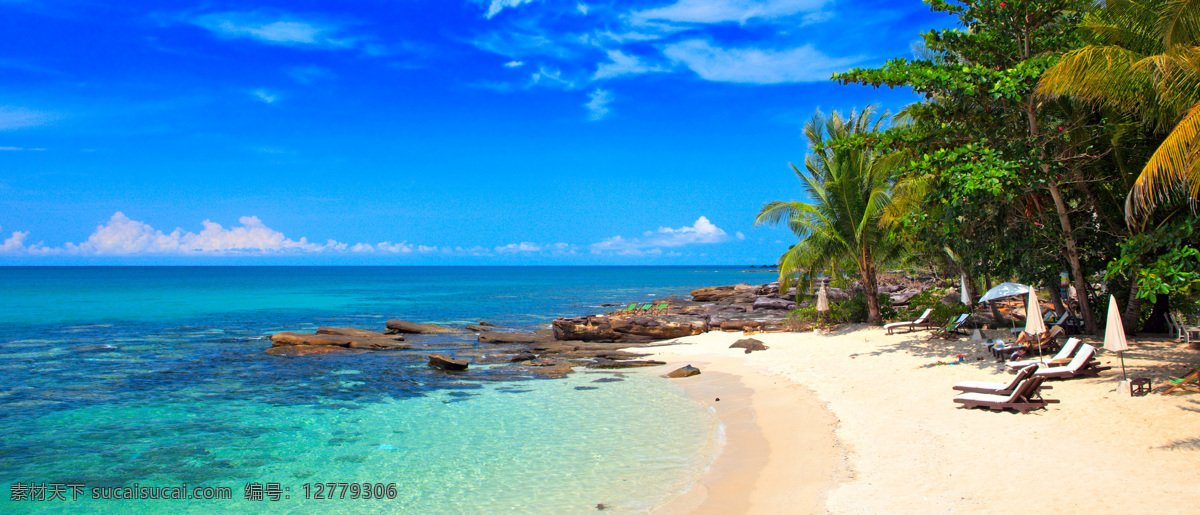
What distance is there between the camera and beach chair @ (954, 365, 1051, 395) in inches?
361

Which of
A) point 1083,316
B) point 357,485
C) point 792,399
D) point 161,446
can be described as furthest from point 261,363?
point 1083,316

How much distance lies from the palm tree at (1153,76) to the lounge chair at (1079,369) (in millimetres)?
2429

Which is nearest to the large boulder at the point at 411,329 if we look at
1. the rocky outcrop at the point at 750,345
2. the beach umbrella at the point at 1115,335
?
the rocky outcrop at the point at 750,345

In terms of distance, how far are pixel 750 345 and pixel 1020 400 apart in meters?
8.80

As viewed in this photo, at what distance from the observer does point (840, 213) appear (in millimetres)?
19234

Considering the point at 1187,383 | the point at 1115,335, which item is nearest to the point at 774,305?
the point at 1115,335

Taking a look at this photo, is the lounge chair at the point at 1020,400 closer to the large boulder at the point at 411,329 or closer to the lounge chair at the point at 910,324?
the lounge chair at the point at 910,324

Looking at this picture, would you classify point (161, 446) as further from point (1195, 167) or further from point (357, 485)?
point (1195, 167)

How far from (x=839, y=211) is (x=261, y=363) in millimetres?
18185

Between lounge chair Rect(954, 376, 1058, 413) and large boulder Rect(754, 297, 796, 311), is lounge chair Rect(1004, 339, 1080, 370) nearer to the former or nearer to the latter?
lounge chair Rect(954, 376, 1058, 413)

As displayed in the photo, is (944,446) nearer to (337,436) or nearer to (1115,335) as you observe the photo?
(1115,335)

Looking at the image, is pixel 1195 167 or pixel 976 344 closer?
pixel 1195 167

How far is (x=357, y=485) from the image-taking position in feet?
25.5

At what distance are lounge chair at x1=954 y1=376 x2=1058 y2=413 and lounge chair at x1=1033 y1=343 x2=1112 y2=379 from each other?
3.85 ft
